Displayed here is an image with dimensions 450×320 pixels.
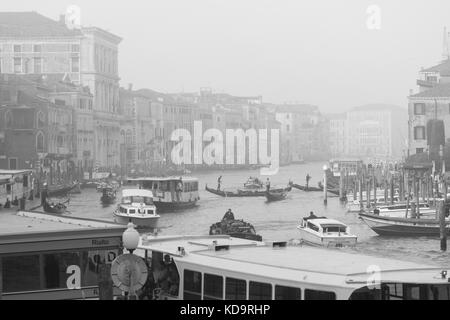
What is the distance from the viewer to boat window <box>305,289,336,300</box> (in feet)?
13.2

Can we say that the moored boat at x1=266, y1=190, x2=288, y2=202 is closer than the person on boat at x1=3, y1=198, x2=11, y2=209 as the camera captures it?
No

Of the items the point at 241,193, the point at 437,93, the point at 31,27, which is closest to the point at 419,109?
the point at 437,93

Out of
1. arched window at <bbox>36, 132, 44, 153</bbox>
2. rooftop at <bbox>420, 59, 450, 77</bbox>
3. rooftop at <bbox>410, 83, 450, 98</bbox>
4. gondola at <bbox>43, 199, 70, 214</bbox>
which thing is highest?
rooftop at <bbox>420, 59, 450, 77</bbox>

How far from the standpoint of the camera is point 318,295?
13.4 feet

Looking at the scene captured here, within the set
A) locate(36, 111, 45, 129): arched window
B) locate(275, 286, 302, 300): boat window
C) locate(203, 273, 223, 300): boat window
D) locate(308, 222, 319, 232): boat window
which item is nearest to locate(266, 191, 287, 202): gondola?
locate(36, 111, 45, 129): arched window

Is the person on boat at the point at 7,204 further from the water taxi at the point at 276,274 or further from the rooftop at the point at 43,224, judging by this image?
Result: the water taxi at the point at 276,274

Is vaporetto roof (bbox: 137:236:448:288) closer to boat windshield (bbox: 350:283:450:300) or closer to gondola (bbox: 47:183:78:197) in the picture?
boat windshield (bbox: 350:283:450:300)

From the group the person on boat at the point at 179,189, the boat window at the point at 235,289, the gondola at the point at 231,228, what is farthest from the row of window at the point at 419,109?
the boat window at the point at 235,289

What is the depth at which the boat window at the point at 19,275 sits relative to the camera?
4.38 m

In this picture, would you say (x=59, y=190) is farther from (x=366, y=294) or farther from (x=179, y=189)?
(x=366, y=294)

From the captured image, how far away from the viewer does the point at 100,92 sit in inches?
1481

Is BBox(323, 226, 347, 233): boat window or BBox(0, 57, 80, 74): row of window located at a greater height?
BBox(0, 57, 80, 74): row of window

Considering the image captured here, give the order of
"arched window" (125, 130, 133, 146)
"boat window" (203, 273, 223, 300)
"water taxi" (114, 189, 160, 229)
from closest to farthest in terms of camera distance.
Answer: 1. "boat window" (203, 273, 223, 300)
2. "water taxi" (114, 189, 160, 229)
3. "arched window" (125, 130, 133, 146)

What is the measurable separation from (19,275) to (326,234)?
273 inches
